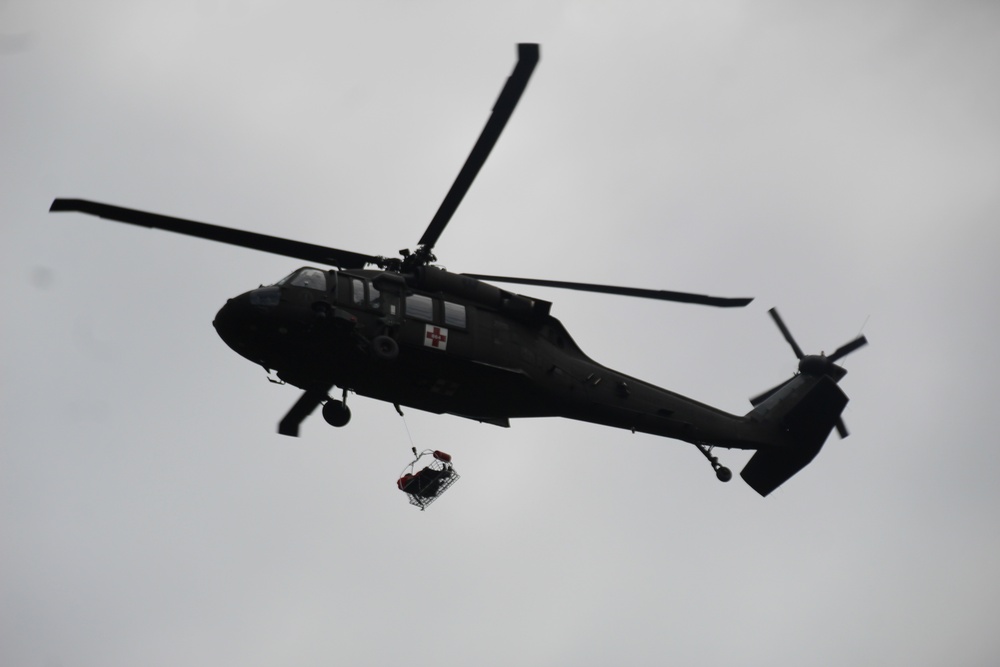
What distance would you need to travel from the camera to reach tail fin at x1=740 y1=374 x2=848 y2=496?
81.2ft

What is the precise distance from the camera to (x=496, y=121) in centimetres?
1573

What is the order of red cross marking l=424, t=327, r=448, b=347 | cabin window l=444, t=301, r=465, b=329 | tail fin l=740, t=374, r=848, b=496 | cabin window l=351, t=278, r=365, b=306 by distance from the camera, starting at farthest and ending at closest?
1. tail fin l=740, t=374, r=848, b=496
2. cabin window l=444, t=301, r=465, b=329
3. red cross marking l=424, t=327, r=448, b=347
4. cabin window l=351, t=278, r=365, b=306

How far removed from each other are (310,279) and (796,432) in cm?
1386

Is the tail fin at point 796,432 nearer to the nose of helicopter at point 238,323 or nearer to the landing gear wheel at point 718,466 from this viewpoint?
the landing gear wheel at point 718,466

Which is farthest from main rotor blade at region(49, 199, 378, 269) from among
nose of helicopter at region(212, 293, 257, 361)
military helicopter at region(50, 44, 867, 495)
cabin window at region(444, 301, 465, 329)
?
cabin window at region(444, 301, 465, 329)

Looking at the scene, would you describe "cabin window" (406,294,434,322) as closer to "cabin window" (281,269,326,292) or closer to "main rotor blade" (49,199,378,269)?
"main rotor blade" (49,199,378,269)

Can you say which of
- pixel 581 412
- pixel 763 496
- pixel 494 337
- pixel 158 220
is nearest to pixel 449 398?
pixel 494 337

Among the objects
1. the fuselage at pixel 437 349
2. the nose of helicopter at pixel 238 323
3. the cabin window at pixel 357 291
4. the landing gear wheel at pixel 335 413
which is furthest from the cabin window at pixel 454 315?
the nose of helicopter at pixel 238 323

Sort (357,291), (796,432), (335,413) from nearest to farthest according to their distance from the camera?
(357,291) → (335,413) → (796,432)

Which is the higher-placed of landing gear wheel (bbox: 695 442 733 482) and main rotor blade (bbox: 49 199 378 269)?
main rotor blade (bbox: 49 199 378 269)

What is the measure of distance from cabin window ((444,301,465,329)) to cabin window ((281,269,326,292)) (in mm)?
2606

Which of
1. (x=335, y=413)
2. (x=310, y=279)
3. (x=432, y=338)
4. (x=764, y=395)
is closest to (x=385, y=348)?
(x=432, y=338)

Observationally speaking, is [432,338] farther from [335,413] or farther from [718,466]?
[718,466]

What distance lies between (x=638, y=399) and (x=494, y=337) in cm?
413
